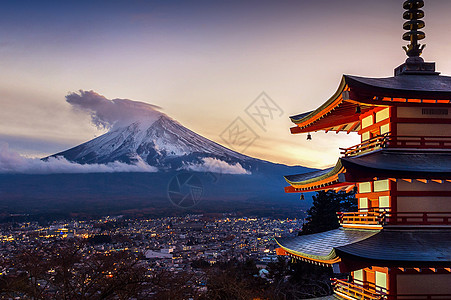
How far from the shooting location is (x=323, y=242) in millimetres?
13836

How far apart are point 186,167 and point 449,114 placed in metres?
87.9

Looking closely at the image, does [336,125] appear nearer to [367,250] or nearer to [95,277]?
[367,250]

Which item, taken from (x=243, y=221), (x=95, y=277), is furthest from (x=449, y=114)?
(x=243, y=221)

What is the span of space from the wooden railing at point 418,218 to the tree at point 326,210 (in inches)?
803

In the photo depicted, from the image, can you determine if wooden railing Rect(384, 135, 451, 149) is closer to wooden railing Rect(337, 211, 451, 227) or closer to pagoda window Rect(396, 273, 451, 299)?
→ wooden railing Rect(337, 211, 451, 227)

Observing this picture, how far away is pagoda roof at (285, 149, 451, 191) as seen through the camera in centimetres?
1132

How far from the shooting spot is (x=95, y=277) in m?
15.7

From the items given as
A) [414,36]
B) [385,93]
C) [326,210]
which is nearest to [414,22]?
[414,36]

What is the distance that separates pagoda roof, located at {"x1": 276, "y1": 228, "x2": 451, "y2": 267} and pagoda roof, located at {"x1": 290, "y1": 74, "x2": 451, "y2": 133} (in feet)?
10.4

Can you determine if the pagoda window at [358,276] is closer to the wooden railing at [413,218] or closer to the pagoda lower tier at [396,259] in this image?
the pagoda lower tier at [396,259]

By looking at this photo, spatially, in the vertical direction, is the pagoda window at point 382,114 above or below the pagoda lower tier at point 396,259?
above

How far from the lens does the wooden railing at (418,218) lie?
1195 centimetres

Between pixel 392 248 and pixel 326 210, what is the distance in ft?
74.8

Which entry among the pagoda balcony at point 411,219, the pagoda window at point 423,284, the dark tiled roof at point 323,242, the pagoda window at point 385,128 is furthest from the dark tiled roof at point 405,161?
the pagoda window at point 423,284
